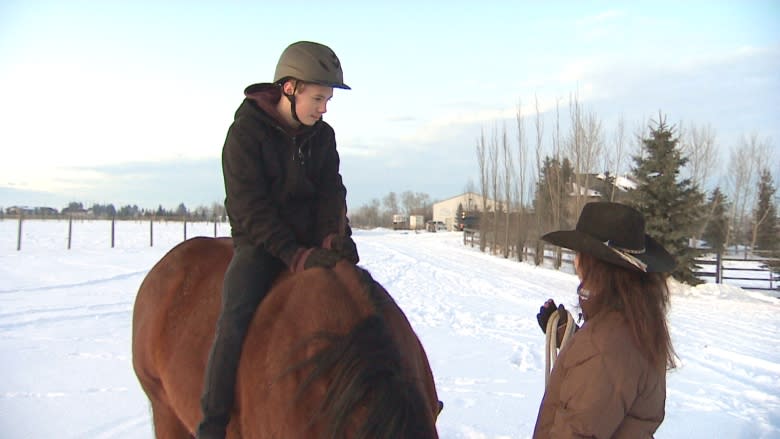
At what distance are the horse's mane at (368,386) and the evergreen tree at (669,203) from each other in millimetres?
16366

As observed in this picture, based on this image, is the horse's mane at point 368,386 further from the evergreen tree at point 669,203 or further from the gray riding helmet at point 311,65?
the evergreen tree at point 669,203

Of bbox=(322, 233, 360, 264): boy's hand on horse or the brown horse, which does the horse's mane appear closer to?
the brown horse

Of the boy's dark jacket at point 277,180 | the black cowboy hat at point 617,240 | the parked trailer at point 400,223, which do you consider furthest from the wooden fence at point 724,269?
the parked trailer at point 400,223

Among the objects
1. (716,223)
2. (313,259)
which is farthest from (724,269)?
(313,259)

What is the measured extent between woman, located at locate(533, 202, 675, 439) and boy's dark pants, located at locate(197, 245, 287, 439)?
1177mm

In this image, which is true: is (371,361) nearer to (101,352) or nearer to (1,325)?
(101,352)

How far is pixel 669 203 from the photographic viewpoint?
16266 mm

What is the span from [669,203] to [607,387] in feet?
54.6

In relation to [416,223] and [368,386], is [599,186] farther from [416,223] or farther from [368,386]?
[416,223]

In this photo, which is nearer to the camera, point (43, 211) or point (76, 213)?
point (43, 211)

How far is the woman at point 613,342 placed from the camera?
1.69 meters

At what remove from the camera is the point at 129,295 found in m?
10.5

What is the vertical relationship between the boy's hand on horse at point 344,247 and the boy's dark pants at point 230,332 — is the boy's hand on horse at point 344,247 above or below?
above

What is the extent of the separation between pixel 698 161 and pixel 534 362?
75.1ft
